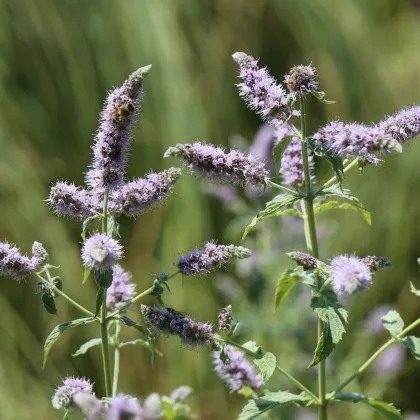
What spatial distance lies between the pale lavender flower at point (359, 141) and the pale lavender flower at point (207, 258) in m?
0.22

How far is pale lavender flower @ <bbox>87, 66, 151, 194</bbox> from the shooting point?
3.56 feet

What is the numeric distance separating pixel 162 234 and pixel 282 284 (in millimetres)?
1730

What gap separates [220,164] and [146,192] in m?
0.12

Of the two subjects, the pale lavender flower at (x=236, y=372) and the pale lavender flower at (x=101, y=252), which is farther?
the pale lavender flower at (x=236, y=372)

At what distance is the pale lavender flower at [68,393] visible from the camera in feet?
3.10

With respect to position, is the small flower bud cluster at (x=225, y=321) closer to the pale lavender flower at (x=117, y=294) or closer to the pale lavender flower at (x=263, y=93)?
the pale lavender flower at (x=117, y=294)

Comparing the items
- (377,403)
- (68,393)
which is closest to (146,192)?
(68,393)

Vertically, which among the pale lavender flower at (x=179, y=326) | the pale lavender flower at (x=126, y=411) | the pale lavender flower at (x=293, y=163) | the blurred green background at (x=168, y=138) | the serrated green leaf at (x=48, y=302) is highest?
the blurred green background at (x=168, y=138)

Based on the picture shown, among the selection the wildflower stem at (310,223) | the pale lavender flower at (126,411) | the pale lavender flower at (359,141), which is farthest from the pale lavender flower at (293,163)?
the pale lavender flower at (126,411)

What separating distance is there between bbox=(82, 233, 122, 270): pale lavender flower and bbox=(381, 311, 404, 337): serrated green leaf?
21.0 inches

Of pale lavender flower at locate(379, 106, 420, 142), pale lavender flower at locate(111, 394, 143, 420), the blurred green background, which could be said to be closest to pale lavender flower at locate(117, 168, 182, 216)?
pale lavender flower at locate(379, 106, 420, 142)

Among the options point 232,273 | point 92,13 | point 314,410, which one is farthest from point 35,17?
point 314,410

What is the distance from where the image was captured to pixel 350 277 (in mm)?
1018

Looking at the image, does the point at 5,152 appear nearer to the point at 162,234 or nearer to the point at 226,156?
the point at 162,234
